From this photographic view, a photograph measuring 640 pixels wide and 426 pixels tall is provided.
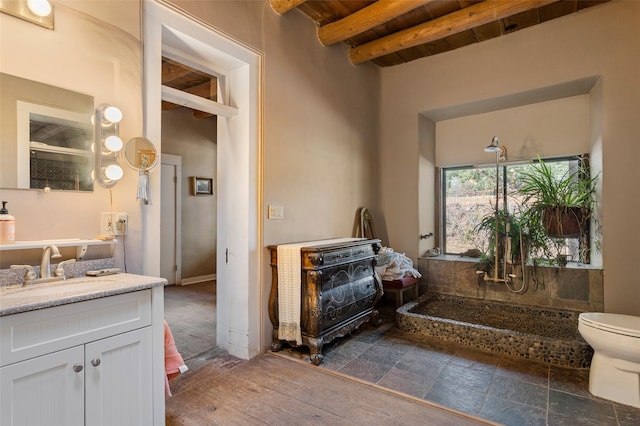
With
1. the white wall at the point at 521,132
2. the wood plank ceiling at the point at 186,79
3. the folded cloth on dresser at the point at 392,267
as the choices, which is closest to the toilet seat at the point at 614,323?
the folded cloth on dresser at the point at 392,267

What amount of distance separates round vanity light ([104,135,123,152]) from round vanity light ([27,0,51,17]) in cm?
62

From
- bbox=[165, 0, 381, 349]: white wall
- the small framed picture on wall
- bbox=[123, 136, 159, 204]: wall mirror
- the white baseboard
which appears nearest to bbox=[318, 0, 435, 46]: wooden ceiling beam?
bbox=[165, 0, 381, 349]: white wall

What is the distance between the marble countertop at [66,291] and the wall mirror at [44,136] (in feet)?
1.61

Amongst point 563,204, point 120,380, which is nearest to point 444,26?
point 563,204

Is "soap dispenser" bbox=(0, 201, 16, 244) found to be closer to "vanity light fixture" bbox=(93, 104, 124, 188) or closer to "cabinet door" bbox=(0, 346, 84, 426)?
"vanity light fixture" bbox=(93, 104, 124, 188)

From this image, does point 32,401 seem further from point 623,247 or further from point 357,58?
point 623,247

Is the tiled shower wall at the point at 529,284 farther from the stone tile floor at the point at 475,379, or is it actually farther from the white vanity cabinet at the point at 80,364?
the white vanity cabinet at the point at 80,364

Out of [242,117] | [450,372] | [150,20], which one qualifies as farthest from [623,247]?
[150,20]

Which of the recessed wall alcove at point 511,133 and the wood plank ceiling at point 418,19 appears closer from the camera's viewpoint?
the wood plank ceiling at point 418,19

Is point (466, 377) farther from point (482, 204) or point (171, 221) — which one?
point (171, 221)

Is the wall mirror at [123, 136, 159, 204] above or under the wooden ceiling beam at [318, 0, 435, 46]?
under

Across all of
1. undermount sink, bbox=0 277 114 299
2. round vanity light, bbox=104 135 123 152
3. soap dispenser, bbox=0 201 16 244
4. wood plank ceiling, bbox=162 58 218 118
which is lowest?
undermount sink, bbox=0 277 114 299

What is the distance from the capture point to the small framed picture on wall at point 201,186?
5.80m

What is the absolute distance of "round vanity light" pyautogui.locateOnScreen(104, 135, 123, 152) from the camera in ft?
6.13
